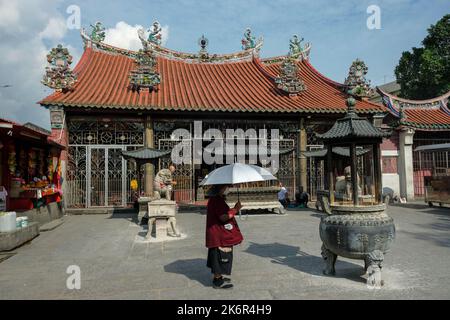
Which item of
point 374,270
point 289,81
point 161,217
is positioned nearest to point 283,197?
point 289,81

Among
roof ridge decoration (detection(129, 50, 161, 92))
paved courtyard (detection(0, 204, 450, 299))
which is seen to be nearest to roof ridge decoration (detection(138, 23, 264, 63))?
roof ridge decoration (detection(129, 50, 161, 92))

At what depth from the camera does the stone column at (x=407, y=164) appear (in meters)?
14.3

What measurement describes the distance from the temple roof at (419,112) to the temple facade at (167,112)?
0.10 metres

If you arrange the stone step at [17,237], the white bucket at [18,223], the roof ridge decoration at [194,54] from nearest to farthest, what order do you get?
the stone step at [17,237]
the white bucket at [18,223]
the roof ridge decoration at [194,54]

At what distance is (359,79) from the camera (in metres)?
14.5

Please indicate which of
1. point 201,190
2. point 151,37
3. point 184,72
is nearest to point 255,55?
point 184,72

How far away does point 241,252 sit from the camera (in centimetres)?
627

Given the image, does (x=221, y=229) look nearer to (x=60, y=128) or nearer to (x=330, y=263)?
(x=330, y=263)

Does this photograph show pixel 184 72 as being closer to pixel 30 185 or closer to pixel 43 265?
pixel 30 185

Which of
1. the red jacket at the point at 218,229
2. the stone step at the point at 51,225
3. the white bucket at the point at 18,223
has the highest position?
the red jacket at the point at 218,229

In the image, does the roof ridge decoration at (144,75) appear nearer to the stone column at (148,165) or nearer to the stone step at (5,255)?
the stone column at (148,165)

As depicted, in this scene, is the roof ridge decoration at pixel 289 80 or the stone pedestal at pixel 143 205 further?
the roof ridge decoration at pixel 289 80

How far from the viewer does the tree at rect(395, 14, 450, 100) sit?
21.4m

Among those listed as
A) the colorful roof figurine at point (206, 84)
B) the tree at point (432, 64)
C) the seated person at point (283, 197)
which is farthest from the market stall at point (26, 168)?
the tree at point (432, 64)
